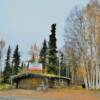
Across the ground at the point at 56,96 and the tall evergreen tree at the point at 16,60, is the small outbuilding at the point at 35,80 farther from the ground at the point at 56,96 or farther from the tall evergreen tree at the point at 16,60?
the tall evergreen tree at the point at 16,60

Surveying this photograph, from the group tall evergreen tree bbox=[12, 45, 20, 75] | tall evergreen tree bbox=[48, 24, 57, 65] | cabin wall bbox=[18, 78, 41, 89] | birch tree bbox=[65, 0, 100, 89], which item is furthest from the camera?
tall evergreen tree bbox=[12, 45, 20, 75]

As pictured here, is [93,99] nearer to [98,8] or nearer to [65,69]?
[98,8]

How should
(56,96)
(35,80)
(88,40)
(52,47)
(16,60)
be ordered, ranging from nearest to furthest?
1. (56,96)
2. (88,40)
3. (35,80)
4. (52,47)
5. (16,60)

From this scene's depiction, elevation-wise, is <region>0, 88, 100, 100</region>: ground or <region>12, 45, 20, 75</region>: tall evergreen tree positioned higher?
<region>12, 45, 20, 75</region>: tall evergreen tree

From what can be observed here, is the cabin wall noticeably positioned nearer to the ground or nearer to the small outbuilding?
the small outbuilding

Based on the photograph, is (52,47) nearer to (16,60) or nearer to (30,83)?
(30,83)

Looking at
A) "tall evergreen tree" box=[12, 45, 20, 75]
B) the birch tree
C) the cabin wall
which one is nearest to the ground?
the birch tree

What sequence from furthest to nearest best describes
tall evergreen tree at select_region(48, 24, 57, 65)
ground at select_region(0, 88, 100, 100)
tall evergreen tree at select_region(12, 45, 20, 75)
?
tall evergreen tree at select_region(12, 45, 20, 75) → tall evergreen tree at select_region(48, 24, 57, 65) → ground at select_region(0, 88, 100, 100)

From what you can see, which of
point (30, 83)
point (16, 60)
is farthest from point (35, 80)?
point (16, 60)

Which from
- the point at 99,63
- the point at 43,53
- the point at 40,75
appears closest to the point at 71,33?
the point at 99,63

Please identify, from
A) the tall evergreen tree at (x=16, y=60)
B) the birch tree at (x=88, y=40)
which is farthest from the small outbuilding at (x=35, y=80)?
the tall evergreen tree at (x=16, y=60)

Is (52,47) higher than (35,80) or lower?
higher

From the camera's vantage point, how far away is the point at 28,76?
225 feet

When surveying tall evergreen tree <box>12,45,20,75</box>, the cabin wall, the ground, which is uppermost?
tall evergreen tree <box>12,45,20,75</box>
